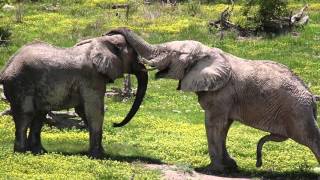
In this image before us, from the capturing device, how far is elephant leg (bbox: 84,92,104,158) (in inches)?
681

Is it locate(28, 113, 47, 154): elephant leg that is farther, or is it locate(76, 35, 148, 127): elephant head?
locate(28, 113, 47, 154): elephant leg

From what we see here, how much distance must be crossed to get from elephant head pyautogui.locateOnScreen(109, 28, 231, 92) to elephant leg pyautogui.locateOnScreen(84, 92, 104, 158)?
1.50 metres

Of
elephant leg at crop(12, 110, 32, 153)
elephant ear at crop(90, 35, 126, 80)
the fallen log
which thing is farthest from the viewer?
the fallen log

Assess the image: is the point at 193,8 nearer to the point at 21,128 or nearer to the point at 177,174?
the point at 21,128

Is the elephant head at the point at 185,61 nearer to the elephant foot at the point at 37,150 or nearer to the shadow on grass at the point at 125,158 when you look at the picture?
the shadow on grass at the point at 125,158

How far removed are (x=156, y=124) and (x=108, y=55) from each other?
610 cm

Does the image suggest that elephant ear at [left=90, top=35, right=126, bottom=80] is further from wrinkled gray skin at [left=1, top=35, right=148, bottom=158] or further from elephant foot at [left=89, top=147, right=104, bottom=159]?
elephant foot at [left=89, top=147, right=104, bottom=159]

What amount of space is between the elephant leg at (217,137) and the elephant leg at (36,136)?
400 centimetres

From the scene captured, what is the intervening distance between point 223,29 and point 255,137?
18877 millimetres

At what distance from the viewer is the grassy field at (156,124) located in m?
16.0

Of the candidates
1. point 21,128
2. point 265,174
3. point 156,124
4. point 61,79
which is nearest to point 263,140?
point 265,174

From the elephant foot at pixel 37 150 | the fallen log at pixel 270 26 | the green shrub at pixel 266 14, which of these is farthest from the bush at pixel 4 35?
the elephant foot at pixel 37 150

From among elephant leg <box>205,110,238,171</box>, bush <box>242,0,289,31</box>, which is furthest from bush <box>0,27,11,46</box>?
elephant leg <box>205,110,238,171</box>

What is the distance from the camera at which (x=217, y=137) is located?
669 inches
